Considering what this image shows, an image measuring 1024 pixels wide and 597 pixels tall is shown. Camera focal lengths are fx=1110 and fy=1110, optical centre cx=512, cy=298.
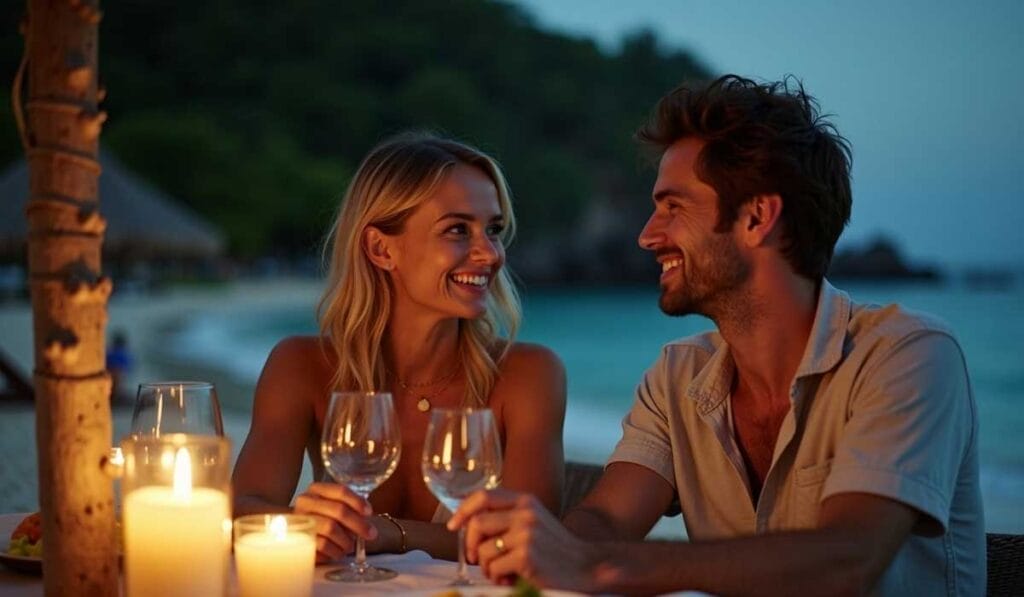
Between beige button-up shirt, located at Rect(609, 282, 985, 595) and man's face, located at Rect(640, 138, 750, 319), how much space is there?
0.15 meters

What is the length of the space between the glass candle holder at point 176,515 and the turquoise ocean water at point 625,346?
7571 mm

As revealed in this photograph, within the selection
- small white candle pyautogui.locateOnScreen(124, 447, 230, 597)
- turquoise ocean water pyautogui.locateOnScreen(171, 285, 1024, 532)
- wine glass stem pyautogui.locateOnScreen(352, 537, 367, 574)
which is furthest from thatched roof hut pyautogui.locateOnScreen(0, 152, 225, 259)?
small white candle pyautogui.locateOnScreen(124, 447, 230, 597)

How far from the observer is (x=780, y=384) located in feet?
7.99

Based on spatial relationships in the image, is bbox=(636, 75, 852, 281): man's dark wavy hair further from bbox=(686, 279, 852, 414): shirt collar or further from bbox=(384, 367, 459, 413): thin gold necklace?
bbox=(384, 367, 459, 413): thin gold necklace

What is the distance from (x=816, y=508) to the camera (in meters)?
2.20

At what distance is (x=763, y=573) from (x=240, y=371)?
21.0 m

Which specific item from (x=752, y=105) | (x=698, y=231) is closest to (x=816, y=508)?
(x=698, y=231)

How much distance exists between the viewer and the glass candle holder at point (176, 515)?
1453mm

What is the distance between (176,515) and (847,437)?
1.21m

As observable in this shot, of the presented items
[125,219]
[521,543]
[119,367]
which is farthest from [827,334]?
[125,219]

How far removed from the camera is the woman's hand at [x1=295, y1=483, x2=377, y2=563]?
1.92 meters

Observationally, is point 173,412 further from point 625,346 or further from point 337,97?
point 337,97

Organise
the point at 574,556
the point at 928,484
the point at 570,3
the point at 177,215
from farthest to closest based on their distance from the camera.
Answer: the point at 570,3
the point at 177,215
the point at 928,484
the point at 574,556

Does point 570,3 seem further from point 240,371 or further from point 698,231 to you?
point 698,231
